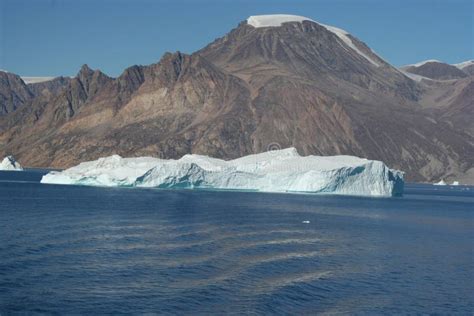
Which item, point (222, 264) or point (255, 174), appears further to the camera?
point (255, 174)

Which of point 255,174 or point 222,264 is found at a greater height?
point 255,174

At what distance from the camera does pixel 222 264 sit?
4541 cm

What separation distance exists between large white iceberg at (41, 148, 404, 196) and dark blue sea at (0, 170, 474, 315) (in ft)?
115

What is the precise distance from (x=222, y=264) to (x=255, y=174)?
75.2m

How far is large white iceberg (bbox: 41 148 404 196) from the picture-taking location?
4530 inches

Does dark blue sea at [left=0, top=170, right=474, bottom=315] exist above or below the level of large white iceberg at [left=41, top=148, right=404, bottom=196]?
below

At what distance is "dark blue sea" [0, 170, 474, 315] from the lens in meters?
36.1

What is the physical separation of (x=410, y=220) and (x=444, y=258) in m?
33.3

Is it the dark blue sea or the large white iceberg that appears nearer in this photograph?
the dark blue sea

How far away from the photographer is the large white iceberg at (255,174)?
115062mm

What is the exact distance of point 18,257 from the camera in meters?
44.4

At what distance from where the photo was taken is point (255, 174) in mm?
120312

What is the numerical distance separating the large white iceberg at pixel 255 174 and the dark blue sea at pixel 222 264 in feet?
115

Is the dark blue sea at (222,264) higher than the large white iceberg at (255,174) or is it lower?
lower
